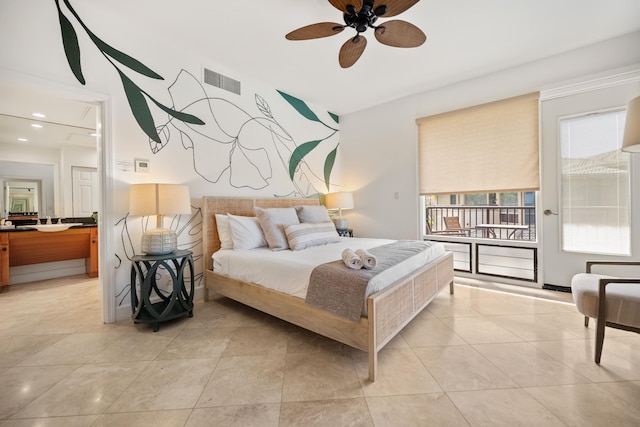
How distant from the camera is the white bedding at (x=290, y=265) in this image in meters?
1.94

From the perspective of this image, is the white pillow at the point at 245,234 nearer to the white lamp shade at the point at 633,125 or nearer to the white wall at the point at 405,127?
the white wall at the point at 405,127

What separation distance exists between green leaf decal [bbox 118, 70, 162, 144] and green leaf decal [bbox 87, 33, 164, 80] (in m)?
0.13

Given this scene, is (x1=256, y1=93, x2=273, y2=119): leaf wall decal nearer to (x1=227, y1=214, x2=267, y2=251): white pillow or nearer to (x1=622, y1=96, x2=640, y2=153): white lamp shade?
(x1=227, y1=214, x2=267, y2=251): white pillow

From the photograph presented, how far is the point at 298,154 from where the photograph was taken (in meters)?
4.21

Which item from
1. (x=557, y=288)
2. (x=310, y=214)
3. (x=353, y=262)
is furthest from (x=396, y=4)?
(x=557, y=288)

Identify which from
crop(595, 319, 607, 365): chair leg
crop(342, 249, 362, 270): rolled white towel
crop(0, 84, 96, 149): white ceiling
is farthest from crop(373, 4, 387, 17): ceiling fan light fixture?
crop(0, 84, 96, 149): white ceiling

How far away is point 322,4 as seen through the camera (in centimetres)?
223

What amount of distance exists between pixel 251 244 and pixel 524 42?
3.72m

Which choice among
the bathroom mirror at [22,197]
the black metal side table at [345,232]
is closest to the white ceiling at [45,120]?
the bathroom mirror at [22,197]

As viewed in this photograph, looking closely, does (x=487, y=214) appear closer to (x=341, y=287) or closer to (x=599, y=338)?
(x=599, y=338)


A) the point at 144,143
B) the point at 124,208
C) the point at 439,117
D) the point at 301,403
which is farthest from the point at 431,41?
the point at 124,208

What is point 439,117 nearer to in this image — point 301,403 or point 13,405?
point 301,403

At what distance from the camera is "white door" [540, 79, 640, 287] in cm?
273

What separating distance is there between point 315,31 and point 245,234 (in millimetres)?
2057
